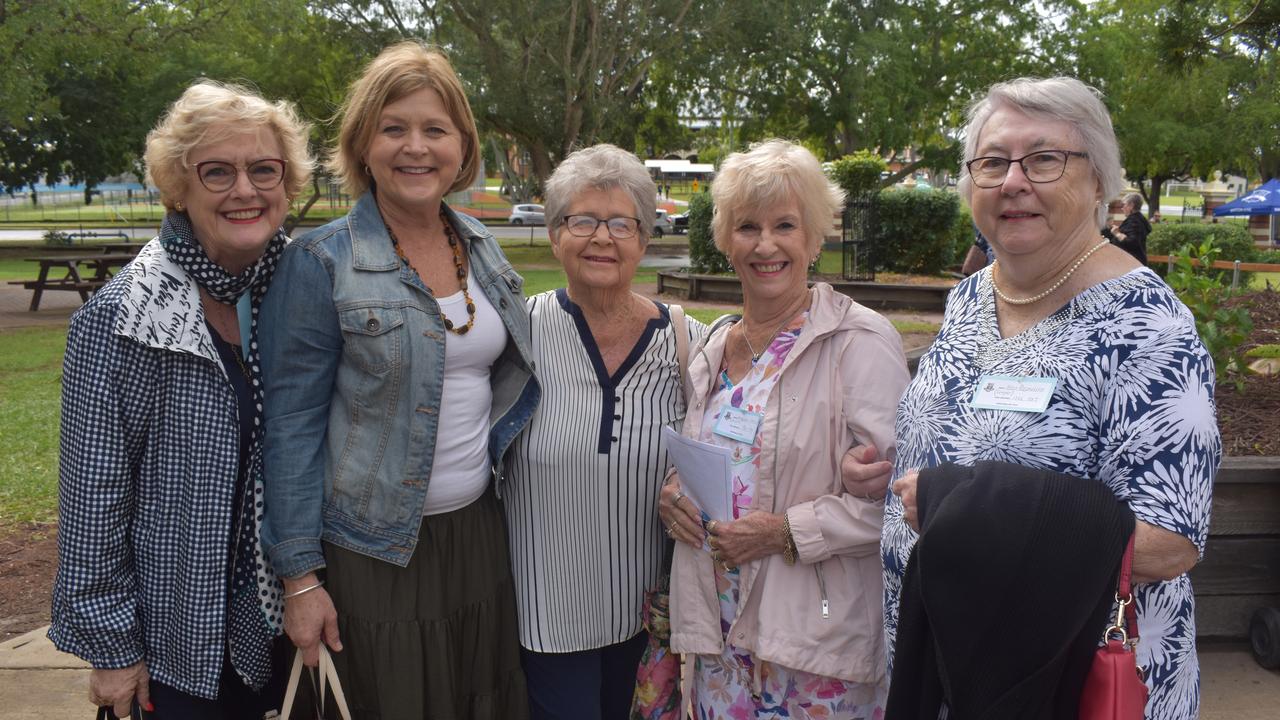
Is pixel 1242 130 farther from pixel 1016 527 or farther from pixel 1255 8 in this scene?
pixel 1016 527

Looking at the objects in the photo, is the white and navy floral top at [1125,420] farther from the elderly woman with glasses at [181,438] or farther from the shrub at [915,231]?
the shrub at [915,231]

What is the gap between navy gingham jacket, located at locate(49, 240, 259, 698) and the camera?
7.24 feet

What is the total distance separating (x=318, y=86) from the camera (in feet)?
87.0

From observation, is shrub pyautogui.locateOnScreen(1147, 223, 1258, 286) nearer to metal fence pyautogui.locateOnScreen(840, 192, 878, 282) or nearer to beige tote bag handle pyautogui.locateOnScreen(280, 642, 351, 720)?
metal fence pyautogui.locateOnScreen(840, 192, 878, 282)

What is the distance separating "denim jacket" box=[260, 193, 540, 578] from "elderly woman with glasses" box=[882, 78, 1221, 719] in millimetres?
1252

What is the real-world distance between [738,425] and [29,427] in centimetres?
749

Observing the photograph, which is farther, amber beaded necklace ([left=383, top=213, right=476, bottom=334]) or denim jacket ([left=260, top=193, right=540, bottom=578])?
amber beaded necklace ([left=383, top=213, right=476, bottom=334])

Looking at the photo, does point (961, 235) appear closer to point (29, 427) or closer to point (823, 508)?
point (29, 427)

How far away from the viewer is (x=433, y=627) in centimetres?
261

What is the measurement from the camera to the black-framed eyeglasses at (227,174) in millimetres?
2355

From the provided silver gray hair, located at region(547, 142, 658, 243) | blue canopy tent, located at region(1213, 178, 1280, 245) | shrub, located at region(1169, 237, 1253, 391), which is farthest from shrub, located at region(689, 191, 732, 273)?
blue canopy tent, located at region(1213, 178, 1280, 245)

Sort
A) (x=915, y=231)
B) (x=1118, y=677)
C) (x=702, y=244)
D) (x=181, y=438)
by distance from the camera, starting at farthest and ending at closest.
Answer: (x=702, y=244) < (x=915, y=231) < (x=181, y=438) < (x=1118, y=677)

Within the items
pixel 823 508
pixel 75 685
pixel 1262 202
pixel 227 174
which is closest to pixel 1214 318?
pixel 823 508

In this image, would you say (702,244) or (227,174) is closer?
(227,174)
